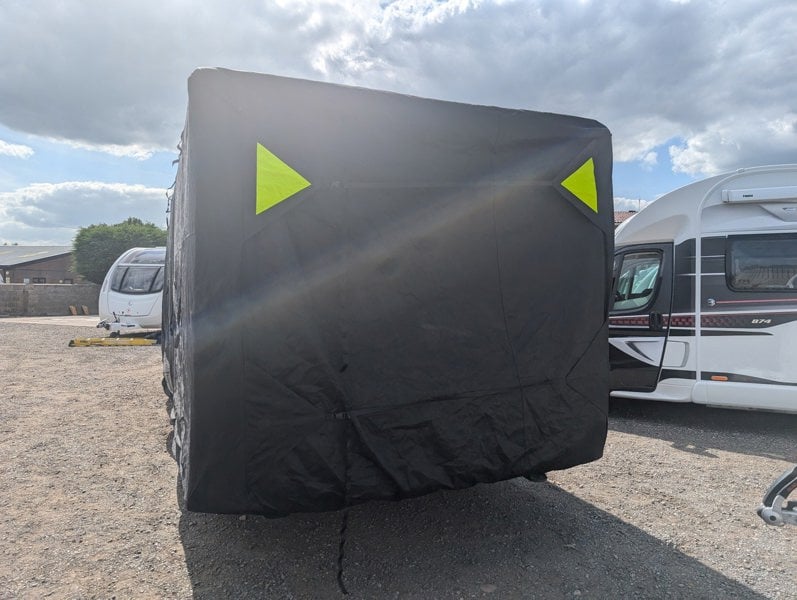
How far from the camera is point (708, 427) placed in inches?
251

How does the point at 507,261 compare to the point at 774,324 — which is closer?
the point at 507,261

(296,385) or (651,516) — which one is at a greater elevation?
(296,385)

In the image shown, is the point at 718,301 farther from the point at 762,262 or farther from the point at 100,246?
the point at 100,246

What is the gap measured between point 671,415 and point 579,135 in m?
5.08

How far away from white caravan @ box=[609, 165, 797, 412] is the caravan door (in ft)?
0.04

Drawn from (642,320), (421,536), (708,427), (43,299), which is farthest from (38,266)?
(421,536)

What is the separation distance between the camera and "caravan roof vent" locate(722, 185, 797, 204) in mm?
5984

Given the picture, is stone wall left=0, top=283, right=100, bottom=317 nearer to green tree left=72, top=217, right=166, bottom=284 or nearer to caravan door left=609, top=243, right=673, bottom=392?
green tree left=72, top=217, right=166, bottom=284

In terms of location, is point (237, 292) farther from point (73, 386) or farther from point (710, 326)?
point (73, 386)

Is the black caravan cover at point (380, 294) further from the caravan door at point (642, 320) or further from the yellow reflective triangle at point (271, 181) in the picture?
the caravan door at point (642, 320)

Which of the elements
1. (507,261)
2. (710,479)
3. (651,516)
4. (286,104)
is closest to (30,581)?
(286,104)

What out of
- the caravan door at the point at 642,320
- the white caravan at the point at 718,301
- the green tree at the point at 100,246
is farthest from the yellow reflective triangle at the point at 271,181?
the green tree at the point at 100,246

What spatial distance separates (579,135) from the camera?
10.4 feet

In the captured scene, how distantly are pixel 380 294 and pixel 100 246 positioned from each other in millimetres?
39471
